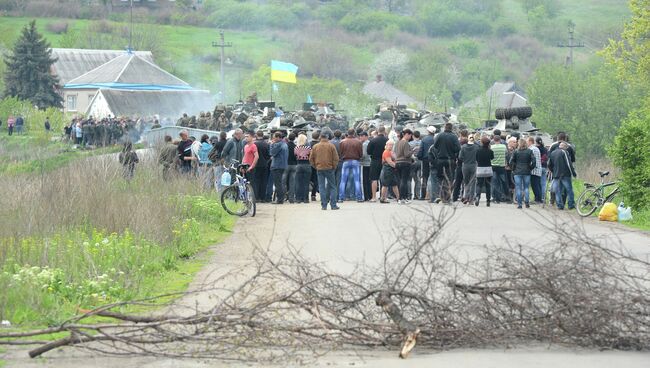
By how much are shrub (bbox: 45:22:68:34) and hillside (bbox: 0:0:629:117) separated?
10 cm

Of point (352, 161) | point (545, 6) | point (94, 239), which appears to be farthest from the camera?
point (545, 6)

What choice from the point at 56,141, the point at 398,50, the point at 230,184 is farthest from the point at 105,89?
the point at 230,184

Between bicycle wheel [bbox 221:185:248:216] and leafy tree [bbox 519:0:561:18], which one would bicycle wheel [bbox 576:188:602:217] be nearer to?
bicycle wheel [bbox 221:185:248:216]

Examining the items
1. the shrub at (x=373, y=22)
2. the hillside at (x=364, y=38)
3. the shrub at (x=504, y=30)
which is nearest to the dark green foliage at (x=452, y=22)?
the hillside at (x=364, y=38)

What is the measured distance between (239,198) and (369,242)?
6.42m

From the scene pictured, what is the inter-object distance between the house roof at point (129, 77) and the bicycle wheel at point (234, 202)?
78766 mm

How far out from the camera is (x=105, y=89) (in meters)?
103

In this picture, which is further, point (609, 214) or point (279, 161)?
point (279, 161)

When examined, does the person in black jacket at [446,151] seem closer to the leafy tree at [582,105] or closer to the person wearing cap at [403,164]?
the person wearing cap at [403,164]

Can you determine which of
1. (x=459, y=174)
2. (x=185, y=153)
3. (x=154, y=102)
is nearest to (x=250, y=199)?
(x=459, y=174)

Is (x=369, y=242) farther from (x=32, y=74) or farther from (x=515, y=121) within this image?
(x=32, y=74)

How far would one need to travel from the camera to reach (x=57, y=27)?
5659 inches

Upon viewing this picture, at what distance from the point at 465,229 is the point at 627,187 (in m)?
5.66

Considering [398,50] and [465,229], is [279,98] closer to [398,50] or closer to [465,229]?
[398,50]
